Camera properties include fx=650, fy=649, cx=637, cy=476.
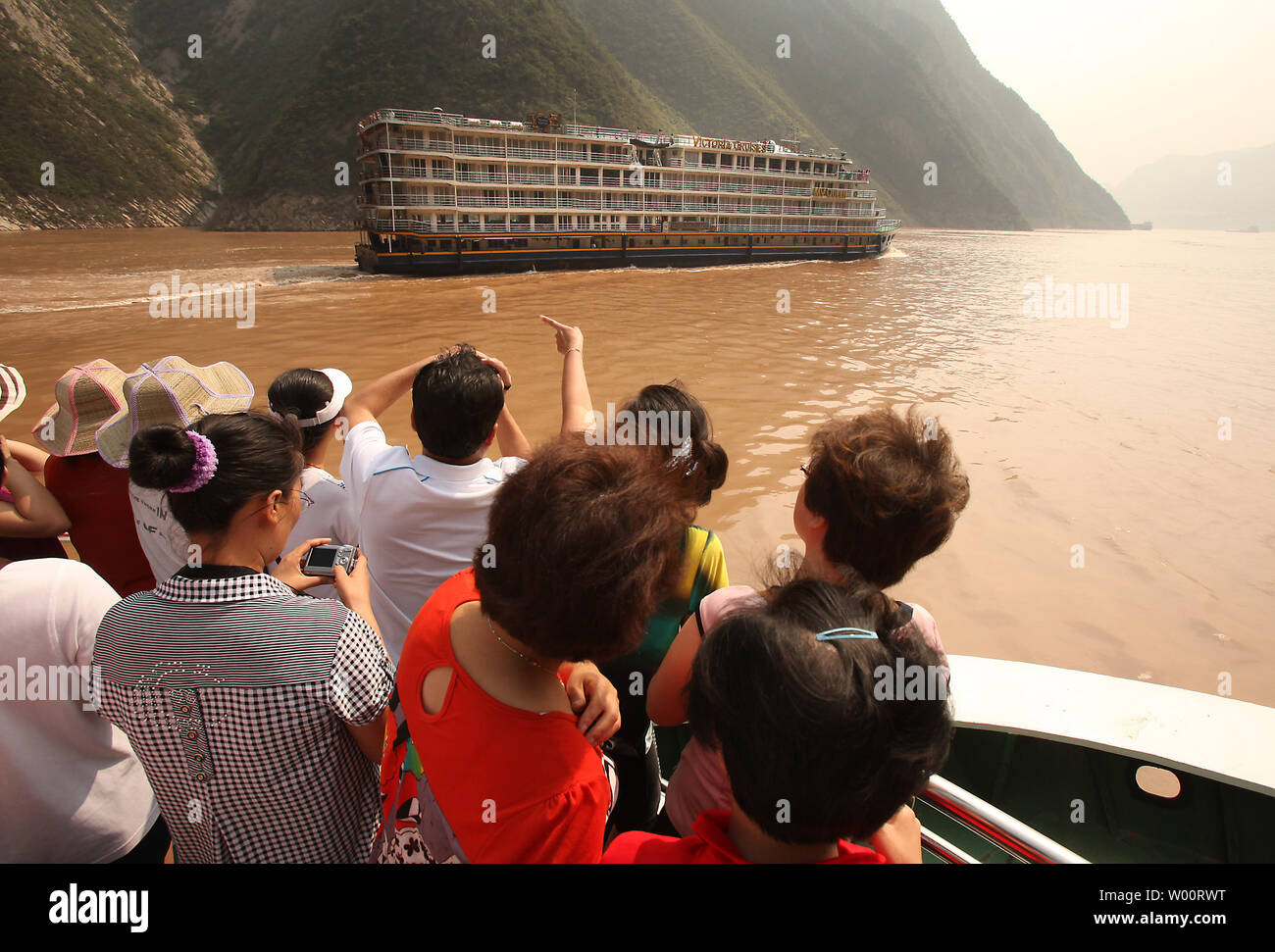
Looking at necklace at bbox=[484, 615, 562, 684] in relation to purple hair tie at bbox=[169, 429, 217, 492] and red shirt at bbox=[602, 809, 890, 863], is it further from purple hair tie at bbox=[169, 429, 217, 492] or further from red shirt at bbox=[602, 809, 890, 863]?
purple hair tie at bbox=[169, 429, 217, 492]

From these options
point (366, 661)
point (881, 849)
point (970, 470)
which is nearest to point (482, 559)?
point (366, 661)

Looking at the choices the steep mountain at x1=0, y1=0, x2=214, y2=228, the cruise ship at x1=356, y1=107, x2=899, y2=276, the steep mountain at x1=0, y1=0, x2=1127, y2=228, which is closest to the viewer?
the cruise ship at x1=356, y1=107, x2=899, y2=276

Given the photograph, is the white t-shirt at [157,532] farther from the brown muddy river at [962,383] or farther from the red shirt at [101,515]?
the brown muddy river at [962,383]

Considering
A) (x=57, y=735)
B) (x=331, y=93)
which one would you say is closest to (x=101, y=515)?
(x=57, y=735)

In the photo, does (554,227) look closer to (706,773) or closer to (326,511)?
(326,511)

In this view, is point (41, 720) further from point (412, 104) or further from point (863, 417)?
point (412, 104)

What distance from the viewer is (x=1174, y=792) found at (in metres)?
2.45

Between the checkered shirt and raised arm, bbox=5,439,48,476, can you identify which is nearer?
the checkered shirt

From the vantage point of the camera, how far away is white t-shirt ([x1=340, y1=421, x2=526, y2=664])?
2.04m

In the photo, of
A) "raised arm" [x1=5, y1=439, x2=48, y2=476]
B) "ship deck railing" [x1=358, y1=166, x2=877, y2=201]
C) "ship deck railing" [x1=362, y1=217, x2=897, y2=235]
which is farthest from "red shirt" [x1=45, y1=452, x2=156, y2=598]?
"ship deck railing" [x1=358, y1=166, x2=877, y2=201]

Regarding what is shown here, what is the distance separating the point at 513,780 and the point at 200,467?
102 cm

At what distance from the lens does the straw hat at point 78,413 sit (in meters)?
2.35
